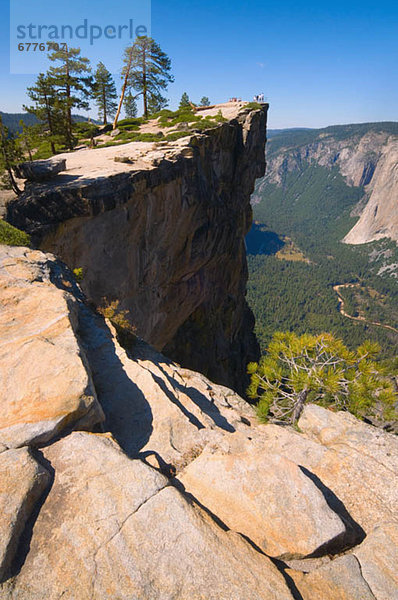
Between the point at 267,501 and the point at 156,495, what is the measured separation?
2.01 m

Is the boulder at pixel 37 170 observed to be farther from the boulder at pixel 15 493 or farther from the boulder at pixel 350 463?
the boulder at pixel 350 463

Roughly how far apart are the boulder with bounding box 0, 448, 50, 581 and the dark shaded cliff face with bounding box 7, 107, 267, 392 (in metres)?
13.2

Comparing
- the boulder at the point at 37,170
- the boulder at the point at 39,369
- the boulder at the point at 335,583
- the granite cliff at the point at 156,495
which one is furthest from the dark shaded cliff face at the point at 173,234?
the boulder at the point at 335,583

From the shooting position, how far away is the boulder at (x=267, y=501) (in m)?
4.80

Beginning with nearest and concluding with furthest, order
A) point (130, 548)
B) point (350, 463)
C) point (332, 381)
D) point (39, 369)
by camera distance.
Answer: point (130, 548)
point (39, 369)
point (350, 463)
point (332, 381)

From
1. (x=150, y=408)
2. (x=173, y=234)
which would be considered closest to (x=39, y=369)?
(x=150, y=408)

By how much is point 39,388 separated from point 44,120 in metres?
29.0

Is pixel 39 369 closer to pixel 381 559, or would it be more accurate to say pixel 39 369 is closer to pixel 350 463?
pixel 381 559

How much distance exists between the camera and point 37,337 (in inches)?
280

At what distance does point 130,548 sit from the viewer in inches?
155

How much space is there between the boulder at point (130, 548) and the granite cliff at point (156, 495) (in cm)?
1

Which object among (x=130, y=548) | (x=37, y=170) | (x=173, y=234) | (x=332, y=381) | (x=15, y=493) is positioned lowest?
(x=332, y=381)

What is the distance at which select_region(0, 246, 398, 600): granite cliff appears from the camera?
3770 mm

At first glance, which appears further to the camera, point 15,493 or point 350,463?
point 350,463
